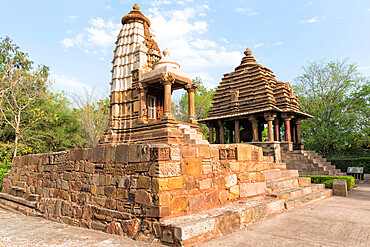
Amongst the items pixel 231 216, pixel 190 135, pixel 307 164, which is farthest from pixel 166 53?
pixel 307 164

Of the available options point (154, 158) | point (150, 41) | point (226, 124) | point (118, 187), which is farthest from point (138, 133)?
point (226, 124)

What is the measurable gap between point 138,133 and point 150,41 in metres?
4.96

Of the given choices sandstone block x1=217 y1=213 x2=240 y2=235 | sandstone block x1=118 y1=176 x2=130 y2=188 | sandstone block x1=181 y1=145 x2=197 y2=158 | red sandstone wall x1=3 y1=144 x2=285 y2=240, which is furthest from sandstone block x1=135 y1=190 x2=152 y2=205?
sandstone block x1=217 y1=213 x2=240 y2=235

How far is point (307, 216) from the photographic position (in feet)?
16.3

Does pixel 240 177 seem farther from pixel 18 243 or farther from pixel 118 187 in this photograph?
pixel 18 243

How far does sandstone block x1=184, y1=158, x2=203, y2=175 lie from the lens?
160 inches

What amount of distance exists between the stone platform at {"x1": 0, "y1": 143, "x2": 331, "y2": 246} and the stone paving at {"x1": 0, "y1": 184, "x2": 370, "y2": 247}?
0.70 ft

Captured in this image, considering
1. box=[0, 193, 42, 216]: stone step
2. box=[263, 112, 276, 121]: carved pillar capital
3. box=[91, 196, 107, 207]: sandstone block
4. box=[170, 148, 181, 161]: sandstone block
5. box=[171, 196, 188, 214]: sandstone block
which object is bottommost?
box=[0, 193, 42, 216]: stone step

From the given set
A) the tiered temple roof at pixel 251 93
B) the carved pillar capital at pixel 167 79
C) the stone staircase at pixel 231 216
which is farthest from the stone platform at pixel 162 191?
the tiered temple roof at pixel 251 93

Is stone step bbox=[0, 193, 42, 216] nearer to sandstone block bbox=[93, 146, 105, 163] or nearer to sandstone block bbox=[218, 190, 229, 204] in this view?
sandstone block bbox=[93, 146, 105, 163]

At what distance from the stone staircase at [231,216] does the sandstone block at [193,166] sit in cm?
68

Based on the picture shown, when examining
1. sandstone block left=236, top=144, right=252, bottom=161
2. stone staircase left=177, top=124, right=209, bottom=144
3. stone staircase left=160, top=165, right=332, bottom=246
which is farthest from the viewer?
stone staircase left=177, top=124, right=209, bottom=144

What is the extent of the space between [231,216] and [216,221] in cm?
41

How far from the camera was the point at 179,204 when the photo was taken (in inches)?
151
